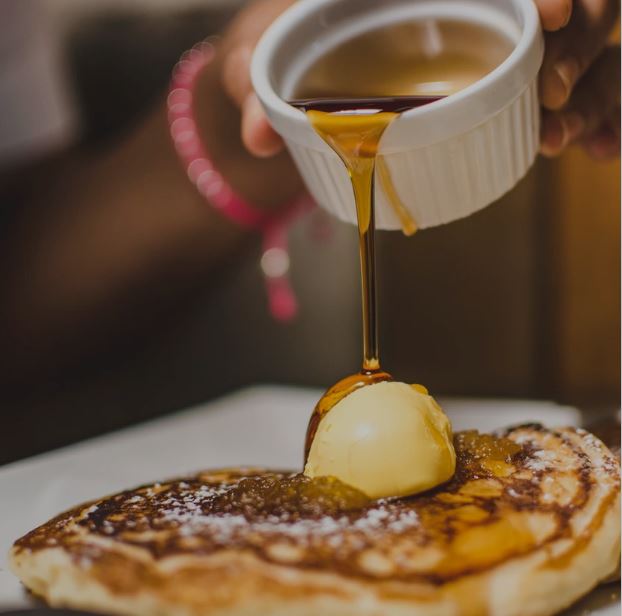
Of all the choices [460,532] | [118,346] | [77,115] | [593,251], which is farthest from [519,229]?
[460,532]

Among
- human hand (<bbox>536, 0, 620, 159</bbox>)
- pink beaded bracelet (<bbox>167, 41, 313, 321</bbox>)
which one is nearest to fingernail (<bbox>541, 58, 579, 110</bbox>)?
human hand (<bbox>536, 0, 620, 159</bbox>)

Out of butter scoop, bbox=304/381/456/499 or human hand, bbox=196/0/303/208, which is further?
human hand, bbox=196/0/303/208

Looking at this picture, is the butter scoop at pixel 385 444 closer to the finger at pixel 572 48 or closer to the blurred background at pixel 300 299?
the finger at pixel 572 48

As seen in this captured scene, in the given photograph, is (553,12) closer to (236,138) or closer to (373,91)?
(373,91)

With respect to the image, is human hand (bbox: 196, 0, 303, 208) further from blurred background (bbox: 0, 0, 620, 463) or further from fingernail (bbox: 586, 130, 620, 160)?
fingernail (bbox: 586, 130, 620, 160)

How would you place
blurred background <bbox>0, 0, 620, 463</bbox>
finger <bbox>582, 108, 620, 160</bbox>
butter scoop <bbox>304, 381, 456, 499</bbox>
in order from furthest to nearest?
blurred background <bbox>0, 0, 620, 463</bbox>
finger <bbox>582, 108, 620, 160</bbox>
butter scoop <bbox>304, 381, 456, 499</bbox>

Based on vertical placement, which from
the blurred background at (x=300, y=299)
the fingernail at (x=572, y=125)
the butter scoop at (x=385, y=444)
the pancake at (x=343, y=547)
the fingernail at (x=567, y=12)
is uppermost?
the fingernail at (x=567, y=12)

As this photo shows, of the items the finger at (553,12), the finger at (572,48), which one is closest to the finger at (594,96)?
the finger at (572,48)
